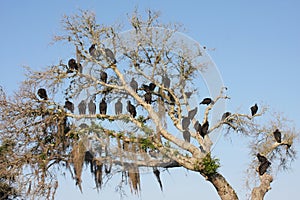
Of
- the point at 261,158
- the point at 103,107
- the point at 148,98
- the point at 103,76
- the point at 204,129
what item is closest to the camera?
the point at 103,107

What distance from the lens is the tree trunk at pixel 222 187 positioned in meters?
14.5

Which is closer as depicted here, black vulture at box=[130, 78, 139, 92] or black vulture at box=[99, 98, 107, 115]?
black vulture at box=[99, 98, 107, 115]

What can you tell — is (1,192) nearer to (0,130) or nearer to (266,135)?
(0,130)

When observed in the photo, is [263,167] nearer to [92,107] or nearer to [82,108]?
[92,107]

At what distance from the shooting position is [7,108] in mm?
14633

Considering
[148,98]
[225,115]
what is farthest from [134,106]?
[225,115]

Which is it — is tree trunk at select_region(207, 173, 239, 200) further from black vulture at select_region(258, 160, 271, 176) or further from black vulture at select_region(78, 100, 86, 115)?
black vulture at select_region(78, 100, 86, 115)

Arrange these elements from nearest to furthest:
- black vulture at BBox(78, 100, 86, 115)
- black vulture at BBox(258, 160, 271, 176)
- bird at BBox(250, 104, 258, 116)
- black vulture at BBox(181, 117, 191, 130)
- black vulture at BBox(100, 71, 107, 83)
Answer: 1. black vulture at BBox(78, 100, 86, 115)
2. black vulture at BBox(258, 160, 271, 176)
3. black vulture at BBox(181, 117, 191, 130)
4. black vulture at BBox(100, 71, 107, 83)
5. bird at BBox(250, 104, 258, 116)

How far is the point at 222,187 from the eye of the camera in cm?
1455

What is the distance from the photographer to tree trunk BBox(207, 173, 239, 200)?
14.5 metres

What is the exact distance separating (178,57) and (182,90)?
3.29ft

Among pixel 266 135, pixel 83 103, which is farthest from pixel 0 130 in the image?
pixel 266 135

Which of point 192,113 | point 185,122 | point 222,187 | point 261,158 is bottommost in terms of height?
point 222,187

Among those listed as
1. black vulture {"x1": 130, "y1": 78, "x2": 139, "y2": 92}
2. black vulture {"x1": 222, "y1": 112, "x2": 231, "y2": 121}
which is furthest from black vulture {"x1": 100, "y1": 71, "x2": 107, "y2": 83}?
black vulture {"x1": 222, "y1": 112, "x2": 231, "y2": 121}
